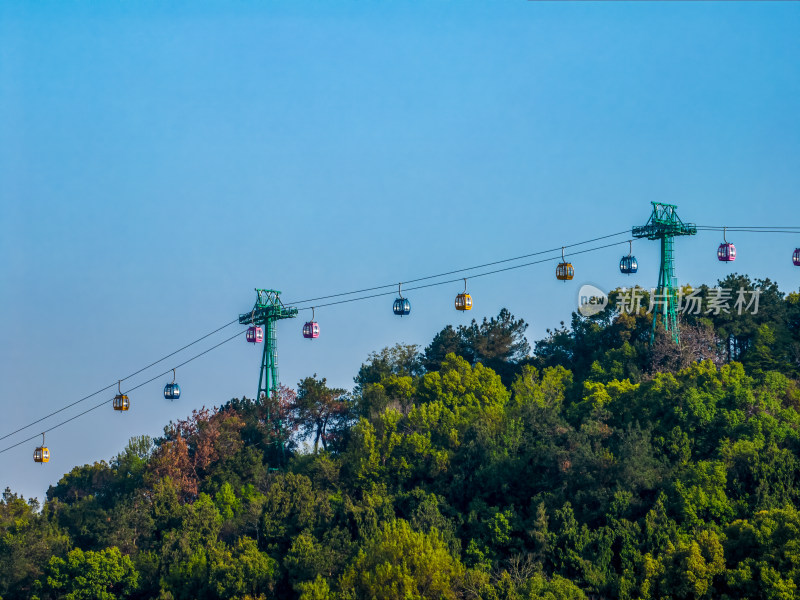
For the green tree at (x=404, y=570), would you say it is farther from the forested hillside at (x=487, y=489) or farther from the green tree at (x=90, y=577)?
the green tree at (x=90, y=577)

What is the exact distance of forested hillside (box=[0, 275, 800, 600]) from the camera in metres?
40.8

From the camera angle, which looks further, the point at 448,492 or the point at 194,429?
the point at 194,429

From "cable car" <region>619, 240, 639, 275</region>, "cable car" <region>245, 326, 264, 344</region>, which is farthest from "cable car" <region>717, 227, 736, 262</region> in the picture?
"cable car" <region>245, 326, 264, 344</region>

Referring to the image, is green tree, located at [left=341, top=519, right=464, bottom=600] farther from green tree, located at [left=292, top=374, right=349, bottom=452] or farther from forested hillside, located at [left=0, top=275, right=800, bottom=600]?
green tree, located at [left=292, top=374, right=349, bottom=452]

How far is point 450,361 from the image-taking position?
207 ft

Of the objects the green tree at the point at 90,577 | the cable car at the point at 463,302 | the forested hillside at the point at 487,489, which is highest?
the cable car at the point at 463,302

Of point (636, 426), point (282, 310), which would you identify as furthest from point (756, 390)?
point (282, 310)

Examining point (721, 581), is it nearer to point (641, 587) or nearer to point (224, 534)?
point (641, 587)

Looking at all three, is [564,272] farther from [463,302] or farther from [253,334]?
[253,334]

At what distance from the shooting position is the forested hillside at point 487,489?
40.8 meters

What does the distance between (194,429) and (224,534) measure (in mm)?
13191

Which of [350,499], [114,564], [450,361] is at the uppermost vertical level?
[450,361]

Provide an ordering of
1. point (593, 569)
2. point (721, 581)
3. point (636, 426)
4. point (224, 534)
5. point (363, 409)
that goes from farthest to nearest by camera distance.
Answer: point (363, 409), point (224, 534), point (636, 426), point (593, 569), point (721, 581)

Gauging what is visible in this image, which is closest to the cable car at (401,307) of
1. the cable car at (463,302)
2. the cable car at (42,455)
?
the cable car at (463,302)
